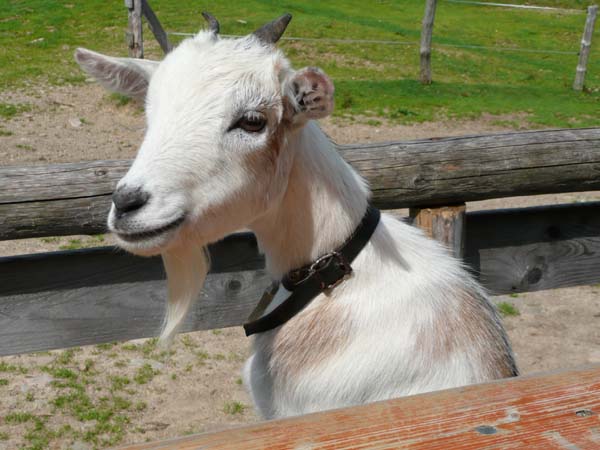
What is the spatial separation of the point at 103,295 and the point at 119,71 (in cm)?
97

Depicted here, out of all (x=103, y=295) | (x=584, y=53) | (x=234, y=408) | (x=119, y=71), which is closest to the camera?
(x=119, y=71)

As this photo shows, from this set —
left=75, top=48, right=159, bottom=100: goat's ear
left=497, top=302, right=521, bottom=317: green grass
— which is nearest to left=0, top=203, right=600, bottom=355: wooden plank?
left=75, top=48, right=159, bottom=100: goat's ear

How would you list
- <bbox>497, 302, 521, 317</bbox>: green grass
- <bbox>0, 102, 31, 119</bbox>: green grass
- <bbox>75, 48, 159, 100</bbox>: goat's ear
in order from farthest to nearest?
<bbox>0, 102, 31, 119</bbox>: green grass < <bbox>497, 302, 521, 317</bbox>: green grass < <bbox>75, 48, 159, 100</bbox>: goat's ear

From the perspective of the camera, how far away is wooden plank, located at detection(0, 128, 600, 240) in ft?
9.23

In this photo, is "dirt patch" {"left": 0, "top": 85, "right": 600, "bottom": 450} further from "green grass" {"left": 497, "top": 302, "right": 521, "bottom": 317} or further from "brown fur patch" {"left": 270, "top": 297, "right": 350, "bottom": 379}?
"brown fur patch" {"left": 270, "top": 297, "right": 350, "bottom": 379}

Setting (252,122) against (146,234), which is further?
(252,122)

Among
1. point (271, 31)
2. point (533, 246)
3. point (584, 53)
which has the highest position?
point (271, 31)

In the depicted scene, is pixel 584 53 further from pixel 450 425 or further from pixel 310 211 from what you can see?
pixel 450 425

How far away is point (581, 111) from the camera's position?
44.3 feet

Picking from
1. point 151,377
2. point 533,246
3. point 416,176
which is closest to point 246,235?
point 416,176

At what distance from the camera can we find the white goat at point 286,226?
2.18 metres

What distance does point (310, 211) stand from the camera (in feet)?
8.10

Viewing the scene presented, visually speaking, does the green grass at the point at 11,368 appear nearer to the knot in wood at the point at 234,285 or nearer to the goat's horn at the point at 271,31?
the knot in wood at the point at 234,285

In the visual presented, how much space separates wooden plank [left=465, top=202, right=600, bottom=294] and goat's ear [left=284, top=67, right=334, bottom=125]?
146 cm
